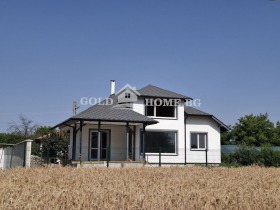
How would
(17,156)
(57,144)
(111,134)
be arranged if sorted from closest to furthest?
(17,156) → (111,134) → (57,144)

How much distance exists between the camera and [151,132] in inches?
1022

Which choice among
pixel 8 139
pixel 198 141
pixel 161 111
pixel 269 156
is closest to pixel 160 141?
pixel 161 111

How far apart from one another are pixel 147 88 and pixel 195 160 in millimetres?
6707

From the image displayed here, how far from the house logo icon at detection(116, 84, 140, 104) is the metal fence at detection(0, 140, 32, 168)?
913cm

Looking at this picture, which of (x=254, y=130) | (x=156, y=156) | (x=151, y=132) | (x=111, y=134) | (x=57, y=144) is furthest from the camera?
(x=254, y=130)

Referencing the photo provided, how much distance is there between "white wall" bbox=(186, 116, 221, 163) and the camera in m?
26.7

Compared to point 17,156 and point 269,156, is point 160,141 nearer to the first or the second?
point 269,156

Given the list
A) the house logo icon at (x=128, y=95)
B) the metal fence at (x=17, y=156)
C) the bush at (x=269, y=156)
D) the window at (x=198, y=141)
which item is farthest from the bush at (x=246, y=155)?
the metal fence at (x=17, y=156)

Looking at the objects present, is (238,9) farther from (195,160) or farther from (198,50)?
(195,160)

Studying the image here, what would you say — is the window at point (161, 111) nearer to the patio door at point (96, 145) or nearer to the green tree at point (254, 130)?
the patio door at point (96, 145)

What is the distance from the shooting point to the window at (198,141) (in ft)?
89.4

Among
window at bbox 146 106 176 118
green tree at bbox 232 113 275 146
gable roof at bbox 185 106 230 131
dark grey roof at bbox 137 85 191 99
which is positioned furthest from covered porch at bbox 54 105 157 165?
green tree at bbox 232 113 275 146

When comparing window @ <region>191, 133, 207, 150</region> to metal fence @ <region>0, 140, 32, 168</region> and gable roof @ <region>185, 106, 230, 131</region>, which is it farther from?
metal fence @ <region>0, 140, 32, 168</region>

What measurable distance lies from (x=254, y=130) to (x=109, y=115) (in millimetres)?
32175
